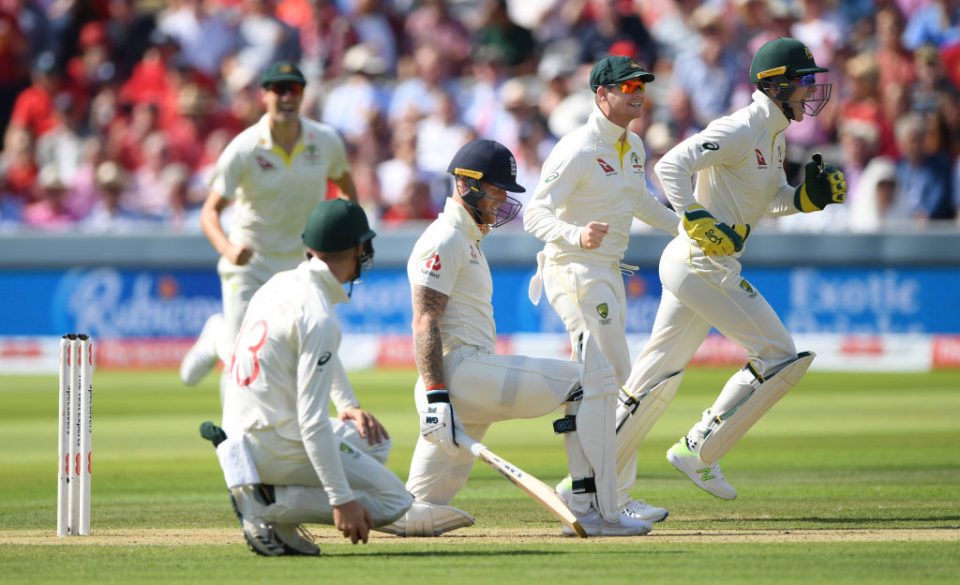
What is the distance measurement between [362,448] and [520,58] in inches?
485

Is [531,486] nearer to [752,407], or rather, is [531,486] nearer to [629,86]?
[752,407]

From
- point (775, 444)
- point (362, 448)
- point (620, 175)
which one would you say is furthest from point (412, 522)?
point (775, 444)

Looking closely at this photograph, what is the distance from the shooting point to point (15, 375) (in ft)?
50.2

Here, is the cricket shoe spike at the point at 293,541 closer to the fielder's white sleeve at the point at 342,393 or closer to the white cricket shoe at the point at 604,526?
the fielder's white sleeve at the point at 342,393

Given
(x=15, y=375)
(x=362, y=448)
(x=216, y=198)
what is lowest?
(x=15, y=375)

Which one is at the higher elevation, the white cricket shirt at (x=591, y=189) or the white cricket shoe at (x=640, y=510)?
the white cricket shirt at (x=591, y=189)

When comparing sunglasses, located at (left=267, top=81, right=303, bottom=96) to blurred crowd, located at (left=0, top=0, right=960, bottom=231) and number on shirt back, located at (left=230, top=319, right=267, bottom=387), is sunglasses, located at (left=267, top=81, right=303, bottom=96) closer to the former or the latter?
number on shirt back, located at (left=230, top=319, right=267, bottom=387)

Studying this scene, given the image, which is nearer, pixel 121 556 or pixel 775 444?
pixel 121 556

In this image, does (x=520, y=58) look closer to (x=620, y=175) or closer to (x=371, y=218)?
(x=371, y=218)

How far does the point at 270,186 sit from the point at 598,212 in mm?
2857

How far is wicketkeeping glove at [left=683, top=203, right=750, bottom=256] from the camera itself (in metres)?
7.02

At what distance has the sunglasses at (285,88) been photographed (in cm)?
919

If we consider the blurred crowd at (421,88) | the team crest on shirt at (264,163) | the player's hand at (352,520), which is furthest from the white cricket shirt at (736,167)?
the blurred crowd at (421,88)

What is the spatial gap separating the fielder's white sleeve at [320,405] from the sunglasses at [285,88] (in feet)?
12.9
